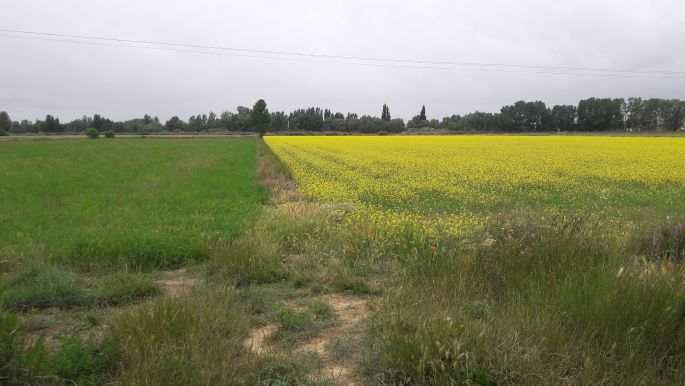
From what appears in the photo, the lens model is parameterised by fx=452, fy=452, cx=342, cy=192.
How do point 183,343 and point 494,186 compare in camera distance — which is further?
point 494,186

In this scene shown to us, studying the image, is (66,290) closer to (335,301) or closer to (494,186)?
(335,301)

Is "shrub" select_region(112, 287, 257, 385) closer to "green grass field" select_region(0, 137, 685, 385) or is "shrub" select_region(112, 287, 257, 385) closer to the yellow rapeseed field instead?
"green grass field" select_region(0, 137, 685, 385)

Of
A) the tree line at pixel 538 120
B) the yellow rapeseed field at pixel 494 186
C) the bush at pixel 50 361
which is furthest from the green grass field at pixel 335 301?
the tree line at pixel 538 120

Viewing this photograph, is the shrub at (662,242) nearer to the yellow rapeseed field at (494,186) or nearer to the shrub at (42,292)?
the yellow rapeseed field at (494,186)

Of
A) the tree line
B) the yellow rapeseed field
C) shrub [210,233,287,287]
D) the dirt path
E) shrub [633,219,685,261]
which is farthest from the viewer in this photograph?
the tree line

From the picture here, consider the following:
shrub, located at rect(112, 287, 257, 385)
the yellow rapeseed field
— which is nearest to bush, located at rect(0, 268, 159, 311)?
shrub, located at rect(112, 287, 257, 385)

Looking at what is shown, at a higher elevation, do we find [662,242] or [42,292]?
[662,242]

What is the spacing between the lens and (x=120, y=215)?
10398 mm

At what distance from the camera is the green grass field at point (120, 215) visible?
7.11m

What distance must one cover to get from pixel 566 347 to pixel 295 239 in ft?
16.6

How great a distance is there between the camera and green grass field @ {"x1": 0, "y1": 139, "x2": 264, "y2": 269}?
7109 millimetres

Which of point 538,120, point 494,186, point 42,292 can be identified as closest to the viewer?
point 42,292

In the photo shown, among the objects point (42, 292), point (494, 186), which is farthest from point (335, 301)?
point (494, 186)

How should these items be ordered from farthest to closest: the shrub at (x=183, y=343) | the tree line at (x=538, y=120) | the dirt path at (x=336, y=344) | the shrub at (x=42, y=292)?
the tree line at (x=538, y=120) → the shrub at (x=42, y=292) → the dirt path at (x=336, y=344) → the shrub at (x=183, y=343)
